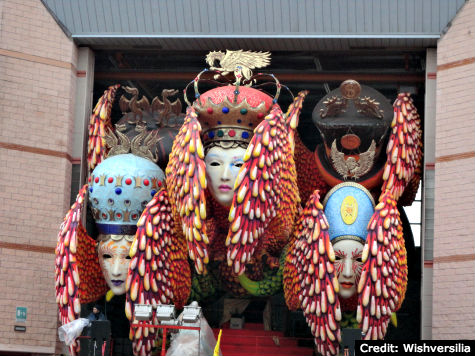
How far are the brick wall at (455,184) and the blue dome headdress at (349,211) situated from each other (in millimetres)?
1218

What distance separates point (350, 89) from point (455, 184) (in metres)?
2.52

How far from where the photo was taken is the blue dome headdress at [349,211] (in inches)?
859

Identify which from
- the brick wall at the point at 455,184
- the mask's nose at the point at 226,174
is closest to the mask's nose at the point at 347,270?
the brick wall at the point at 455,184

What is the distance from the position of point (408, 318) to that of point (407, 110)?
15.0 ft

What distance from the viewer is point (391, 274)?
2108cm

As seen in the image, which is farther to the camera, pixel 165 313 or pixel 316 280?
pixel 316 280

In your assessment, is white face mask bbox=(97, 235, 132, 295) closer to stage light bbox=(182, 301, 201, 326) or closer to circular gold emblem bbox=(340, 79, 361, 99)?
stage light bbox=(182, 301, 201, 326)

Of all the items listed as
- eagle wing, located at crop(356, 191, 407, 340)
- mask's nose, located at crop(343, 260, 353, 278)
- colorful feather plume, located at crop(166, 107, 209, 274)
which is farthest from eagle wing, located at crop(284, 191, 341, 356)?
colorful feather plume, located at crop(166, 107, 209, 274)

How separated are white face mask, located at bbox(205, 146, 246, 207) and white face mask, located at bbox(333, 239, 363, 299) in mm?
2067

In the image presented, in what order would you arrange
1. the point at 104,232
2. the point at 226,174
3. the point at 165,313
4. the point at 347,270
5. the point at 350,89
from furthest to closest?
the point at 350,89 < the point at 104,232 < the point at 226,174 < the point at 347,270 < the point at 165,313

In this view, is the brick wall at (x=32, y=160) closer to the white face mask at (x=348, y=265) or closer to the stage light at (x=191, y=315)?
the stage light at (x=191, y=315)

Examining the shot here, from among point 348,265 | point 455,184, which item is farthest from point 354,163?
point 348,265

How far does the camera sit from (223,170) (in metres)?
21.7

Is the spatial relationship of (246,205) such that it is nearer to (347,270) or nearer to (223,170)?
(223,170)
